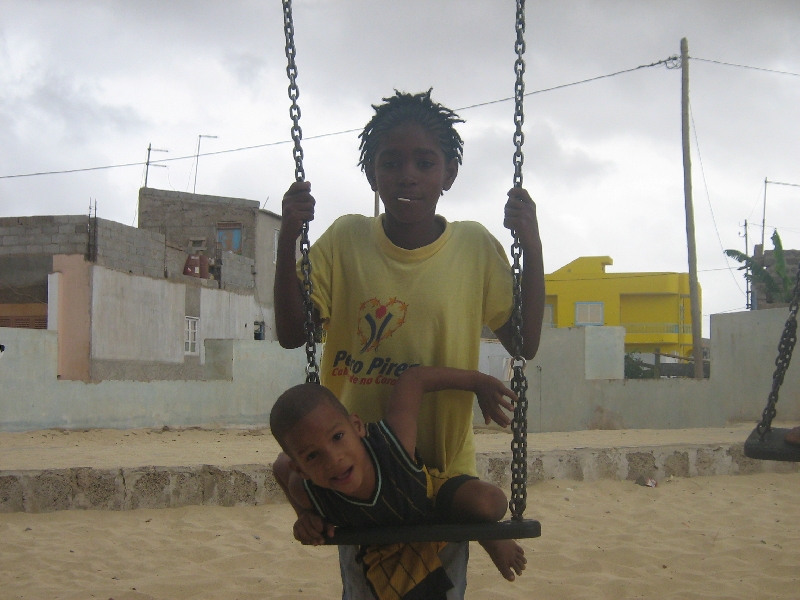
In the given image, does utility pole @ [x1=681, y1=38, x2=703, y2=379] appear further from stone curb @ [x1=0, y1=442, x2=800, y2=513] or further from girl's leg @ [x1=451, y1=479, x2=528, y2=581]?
girl's leg @ [x1=451, y1=479, x2=528, y2=581]

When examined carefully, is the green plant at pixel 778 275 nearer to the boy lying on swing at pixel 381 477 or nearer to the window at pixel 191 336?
the window at pixel 191 336

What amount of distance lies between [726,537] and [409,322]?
3884 millimetres

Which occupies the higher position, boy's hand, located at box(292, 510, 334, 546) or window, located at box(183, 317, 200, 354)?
window, located at box(183, 317, 200, 354)

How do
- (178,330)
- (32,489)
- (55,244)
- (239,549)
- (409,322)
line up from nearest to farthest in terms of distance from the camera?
1. (409,322)
2. (239,549)
3. (32,489)
4. (55,244)
5. (178,330)

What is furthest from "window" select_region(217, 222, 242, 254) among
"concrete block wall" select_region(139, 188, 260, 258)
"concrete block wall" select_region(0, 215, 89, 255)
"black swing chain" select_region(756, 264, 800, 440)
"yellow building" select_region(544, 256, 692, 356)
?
"black swing chain" select_region(756, 264, 800, 440)

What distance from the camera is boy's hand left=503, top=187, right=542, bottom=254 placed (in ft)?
7.16

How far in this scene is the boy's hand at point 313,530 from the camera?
1948 millimetres

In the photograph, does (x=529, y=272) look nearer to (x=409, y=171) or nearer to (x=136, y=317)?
(x=409, y=171)

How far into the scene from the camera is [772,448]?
3158mm

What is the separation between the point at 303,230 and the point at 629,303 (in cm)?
3794

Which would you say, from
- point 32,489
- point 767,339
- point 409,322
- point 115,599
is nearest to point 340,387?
point 409,322

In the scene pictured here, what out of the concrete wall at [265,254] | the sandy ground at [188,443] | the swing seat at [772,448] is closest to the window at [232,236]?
the concrete wall at [265,254]

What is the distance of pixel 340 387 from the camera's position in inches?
85.7

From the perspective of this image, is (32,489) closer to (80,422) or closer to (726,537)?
(726,537)
